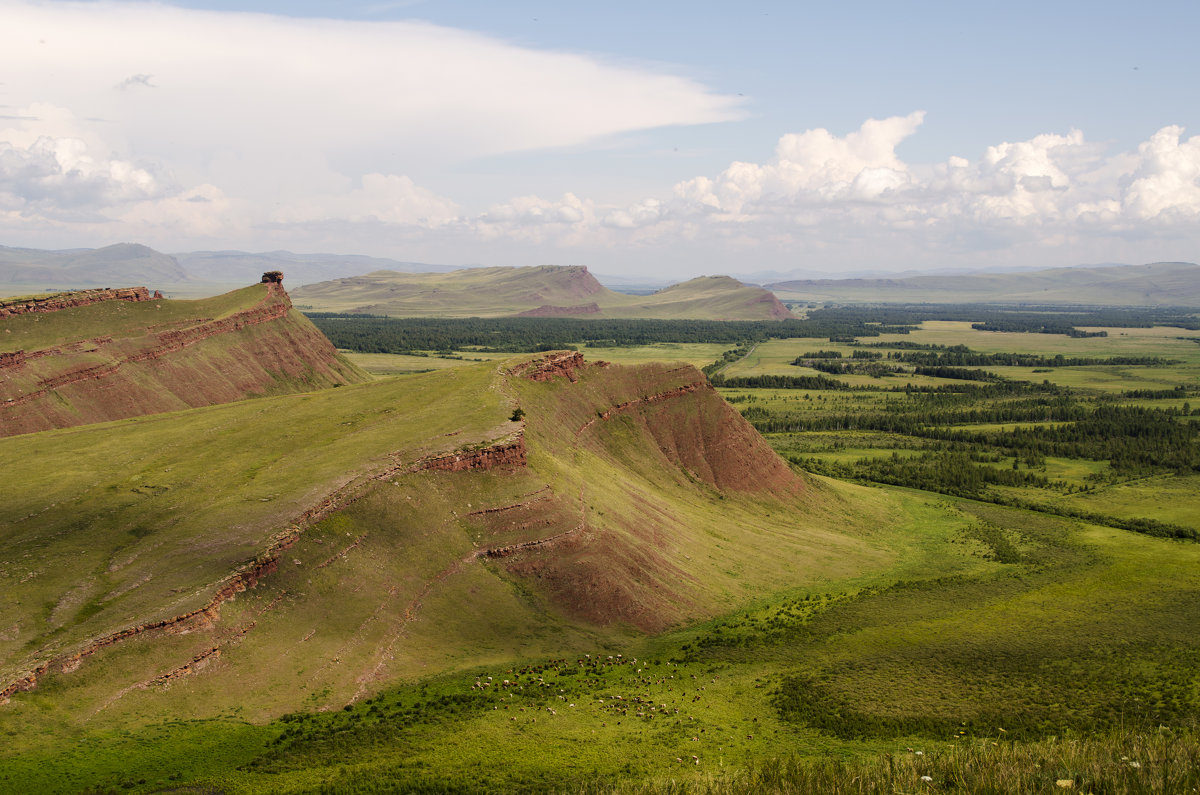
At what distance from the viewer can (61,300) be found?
13838 centimetres

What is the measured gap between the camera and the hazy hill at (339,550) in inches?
2063

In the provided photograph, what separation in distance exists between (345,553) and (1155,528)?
349ft

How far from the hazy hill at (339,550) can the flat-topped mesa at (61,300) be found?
185 feet

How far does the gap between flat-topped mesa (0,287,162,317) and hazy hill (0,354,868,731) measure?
56451mm

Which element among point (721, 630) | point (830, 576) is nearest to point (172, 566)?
point (721, 630)

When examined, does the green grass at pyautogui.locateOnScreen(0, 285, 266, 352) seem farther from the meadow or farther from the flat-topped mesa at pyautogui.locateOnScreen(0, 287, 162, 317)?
the meadow

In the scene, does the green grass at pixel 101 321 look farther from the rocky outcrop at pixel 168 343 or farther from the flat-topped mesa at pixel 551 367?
the flat-topped mesa at pixel 551 367

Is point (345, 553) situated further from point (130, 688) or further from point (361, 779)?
point (361, 779)

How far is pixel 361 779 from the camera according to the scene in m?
43.9

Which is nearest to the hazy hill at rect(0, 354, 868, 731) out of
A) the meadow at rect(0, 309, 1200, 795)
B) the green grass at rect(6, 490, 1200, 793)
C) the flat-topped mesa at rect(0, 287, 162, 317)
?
the meadow at rect(0, 309, 1200, 795)

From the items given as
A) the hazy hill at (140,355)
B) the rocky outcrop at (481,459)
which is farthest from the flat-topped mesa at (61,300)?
the rocky outcrop at (481,459)

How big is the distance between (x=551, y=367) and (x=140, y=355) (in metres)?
75.7

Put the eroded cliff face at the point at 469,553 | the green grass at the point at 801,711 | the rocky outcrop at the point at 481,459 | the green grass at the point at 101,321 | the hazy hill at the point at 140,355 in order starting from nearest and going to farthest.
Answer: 1. the green grass at the point at 801,711
2. the eroded cliff face at the point at 469,553
3. the rocky outcrop at the point at 481,459
4. the hazy hill at the point at 140,355
5. the green grass at the point at 101,321

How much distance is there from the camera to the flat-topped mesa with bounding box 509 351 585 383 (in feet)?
333
